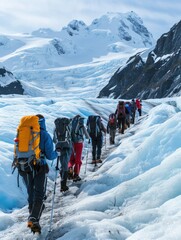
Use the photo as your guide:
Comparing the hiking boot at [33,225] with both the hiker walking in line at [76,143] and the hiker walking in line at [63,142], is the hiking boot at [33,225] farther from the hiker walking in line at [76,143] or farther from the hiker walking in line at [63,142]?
the hiker walking in line at [76,143]

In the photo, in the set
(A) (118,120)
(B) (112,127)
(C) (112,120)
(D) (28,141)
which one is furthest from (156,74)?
(D) (28,141)

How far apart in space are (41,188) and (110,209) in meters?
1.52

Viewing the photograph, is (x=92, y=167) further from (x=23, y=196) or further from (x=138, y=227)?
(x=138, y=227)

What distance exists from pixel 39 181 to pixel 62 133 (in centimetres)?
338

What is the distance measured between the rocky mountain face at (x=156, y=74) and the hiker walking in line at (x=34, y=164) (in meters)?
76.1

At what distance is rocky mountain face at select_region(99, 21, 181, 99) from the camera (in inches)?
3770

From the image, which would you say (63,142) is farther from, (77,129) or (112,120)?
(112,120)

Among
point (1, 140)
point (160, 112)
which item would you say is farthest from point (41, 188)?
point (160, 112)

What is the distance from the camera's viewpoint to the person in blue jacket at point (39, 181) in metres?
7.40

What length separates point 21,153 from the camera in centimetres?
745

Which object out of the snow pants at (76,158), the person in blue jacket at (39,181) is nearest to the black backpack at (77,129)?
the snow pants at (76,158)

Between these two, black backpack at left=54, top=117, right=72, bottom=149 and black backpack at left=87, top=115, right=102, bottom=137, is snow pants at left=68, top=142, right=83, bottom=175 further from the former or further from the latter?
black backpack at left=87, top=115, right=102, bottom=137

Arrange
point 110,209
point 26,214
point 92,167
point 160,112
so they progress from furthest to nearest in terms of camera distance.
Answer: point 160,112
point 92,167
point 26,214
point 110,209

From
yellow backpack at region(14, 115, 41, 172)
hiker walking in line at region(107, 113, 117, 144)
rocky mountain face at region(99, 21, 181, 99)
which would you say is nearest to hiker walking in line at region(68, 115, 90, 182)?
yellow backpack at region(14, 115, 41, 172)
